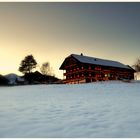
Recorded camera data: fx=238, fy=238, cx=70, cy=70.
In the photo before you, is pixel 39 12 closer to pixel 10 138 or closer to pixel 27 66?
pixel 10 138

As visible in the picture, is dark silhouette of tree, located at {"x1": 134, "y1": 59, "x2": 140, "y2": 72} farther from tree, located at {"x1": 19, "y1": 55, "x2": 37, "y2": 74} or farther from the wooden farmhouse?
tree, located at {"x1": 19, "y1": 55, "x2": 37, "y2": 74}

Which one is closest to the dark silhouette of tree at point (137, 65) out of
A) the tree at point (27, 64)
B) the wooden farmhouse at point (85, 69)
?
the wooden farmhouse at point (85, 69)

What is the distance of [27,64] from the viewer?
208 feet

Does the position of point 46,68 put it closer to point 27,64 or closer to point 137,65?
point 27,64

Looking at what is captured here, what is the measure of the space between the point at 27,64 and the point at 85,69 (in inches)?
779

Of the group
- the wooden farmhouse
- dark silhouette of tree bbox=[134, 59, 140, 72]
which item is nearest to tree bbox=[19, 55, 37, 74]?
the wooden farmhouse

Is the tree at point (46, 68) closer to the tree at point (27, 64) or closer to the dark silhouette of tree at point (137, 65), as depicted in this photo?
the tree at point (27, 64)

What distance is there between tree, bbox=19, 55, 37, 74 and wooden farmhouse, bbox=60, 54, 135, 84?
13.3 metres

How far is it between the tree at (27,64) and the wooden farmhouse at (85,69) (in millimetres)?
13267

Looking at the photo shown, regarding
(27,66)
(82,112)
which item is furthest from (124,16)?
(27,66)

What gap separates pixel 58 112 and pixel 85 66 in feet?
134

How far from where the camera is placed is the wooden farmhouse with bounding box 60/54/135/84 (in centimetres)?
5016

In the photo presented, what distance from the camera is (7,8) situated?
17859 mm

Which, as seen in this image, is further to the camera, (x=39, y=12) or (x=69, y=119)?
(x=39, y=12)
